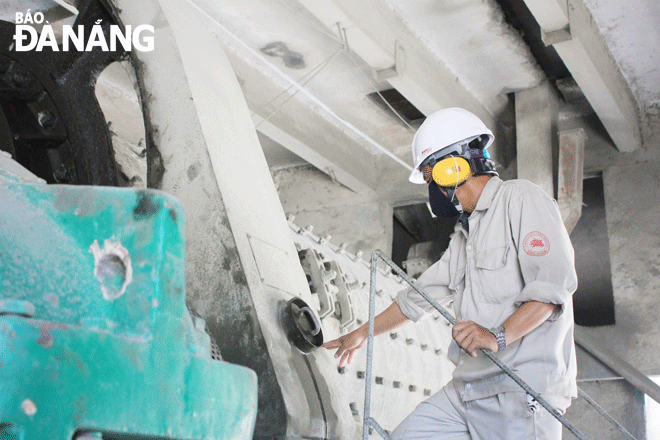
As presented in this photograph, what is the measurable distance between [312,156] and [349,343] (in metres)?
5.65

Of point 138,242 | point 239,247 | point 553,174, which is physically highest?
point 553,174

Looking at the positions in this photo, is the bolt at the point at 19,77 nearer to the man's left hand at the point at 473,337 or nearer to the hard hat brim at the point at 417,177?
the hard hat brim at the point at 417,177

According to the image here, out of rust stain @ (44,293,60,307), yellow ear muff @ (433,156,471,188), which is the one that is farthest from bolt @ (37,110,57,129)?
rust stain @ (44,293,60,307)

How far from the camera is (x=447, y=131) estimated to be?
2.70 m

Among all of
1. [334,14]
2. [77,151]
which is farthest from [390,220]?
[77,151]

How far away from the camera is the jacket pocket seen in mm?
2352

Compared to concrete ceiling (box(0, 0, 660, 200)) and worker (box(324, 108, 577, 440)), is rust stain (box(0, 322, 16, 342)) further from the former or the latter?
concrete ceiling (box(0, 0, 660, 200))

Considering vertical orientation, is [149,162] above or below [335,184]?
below

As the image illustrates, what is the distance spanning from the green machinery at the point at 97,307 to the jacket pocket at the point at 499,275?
1.35m

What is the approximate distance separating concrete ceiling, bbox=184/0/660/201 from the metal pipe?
7.38 ft

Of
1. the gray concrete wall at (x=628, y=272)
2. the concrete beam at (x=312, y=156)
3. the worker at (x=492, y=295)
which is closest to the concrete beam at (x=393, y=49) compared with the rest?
the concrete beam at (x=312, y=156)

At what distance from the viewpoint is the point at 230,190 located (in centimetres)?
242

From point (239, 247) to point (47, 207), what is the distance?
1.04 m

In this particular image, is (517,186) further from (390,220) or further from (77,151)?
(390,220)
